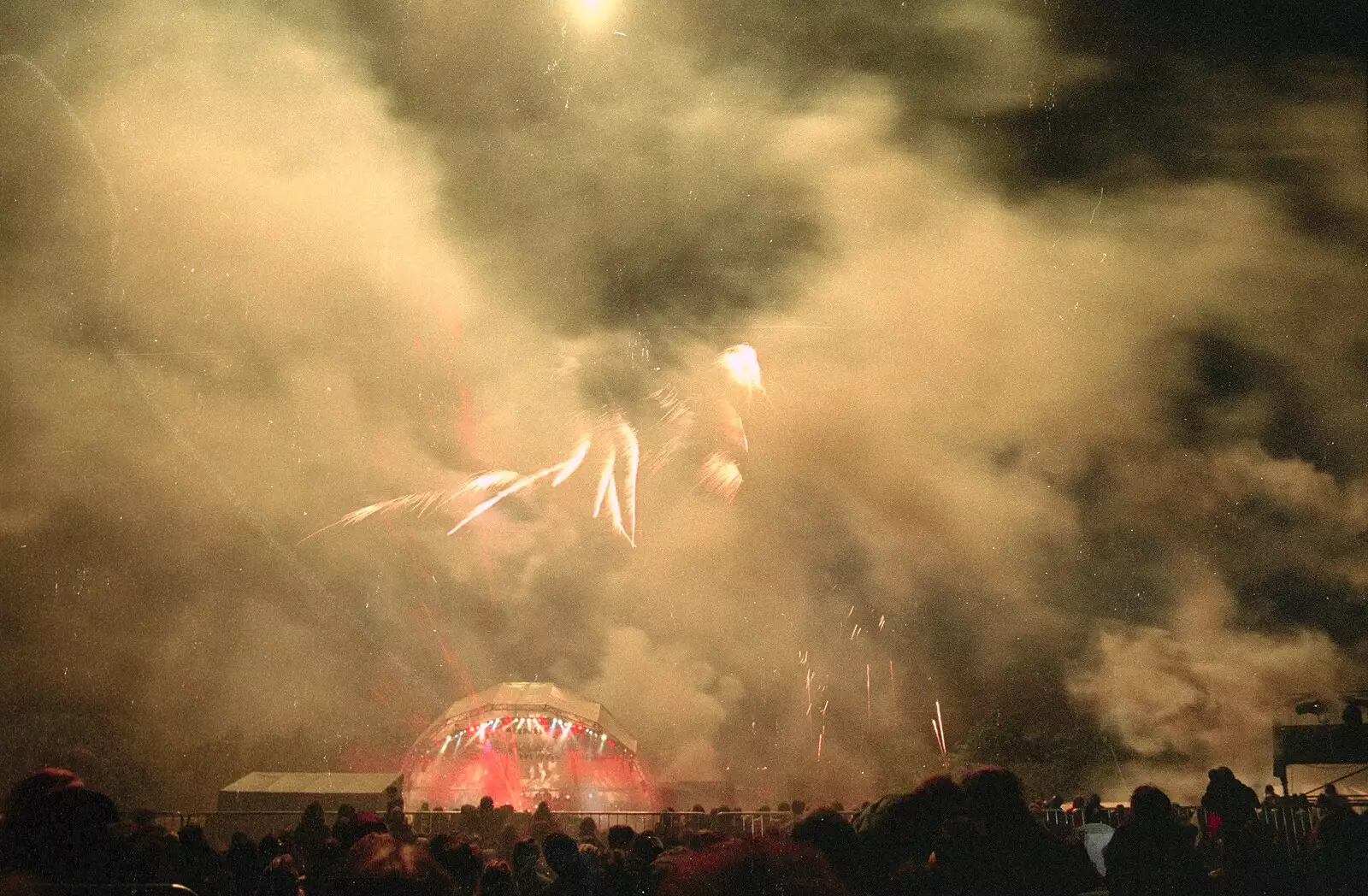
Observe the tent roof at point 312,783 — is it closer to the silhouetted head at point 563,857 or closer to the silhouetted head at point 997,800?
the silhouetted head at point 563,857

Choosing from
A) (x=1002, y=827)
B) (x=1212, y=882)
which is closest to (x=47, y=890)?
(x=1002, y=827)

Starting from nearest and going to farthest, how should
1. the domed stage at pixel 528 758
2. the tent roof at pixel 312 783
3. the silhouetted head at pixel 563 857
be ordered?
the silhouetted head at pixel 563 857 < the tent roof at pixel 312 783 < the domed stage at pixel 528 758

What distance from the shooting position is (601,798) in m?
20.4

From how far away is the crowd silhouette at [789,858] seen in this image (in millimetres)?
2887

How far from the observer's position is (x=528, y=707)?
1997cm

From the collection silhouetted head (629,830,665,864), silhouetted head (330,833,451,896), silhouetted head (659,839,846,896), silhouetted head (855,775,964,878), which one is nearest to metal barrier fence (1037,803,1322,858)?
silhouetted head (629,830,665,864)

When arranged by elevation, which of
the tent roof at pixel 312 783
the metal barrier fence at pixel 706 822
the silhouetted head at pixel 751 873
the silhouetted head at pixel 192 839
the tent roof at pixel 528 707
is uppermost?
the tent roof at pixel 528 707

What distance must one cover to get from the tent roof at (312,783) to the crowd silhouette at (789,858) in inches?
472

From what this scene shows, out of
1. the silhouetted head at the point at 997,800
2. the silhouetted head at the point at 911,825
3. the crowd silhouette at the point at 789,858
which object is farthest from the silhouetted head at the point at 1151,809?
the silhouetted head at the point at 911,825

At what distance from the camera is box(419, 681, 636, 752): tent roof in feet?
65.7

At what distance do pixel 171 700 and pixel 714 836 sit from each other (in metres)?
20.7

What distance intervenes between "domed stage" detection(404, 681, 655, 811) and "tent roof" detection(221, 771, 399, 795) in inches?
112

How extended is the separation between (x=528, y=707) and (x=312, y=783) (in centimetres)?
429

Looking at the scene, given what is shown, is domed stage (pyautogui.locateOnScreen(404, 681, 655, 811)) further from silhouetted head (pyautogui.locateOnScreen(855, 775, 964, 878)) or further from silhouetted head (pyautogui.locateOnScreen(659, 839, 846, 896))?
silhouetted head (pyautogui.locateOnScreen(659, 839, 846, 896))
